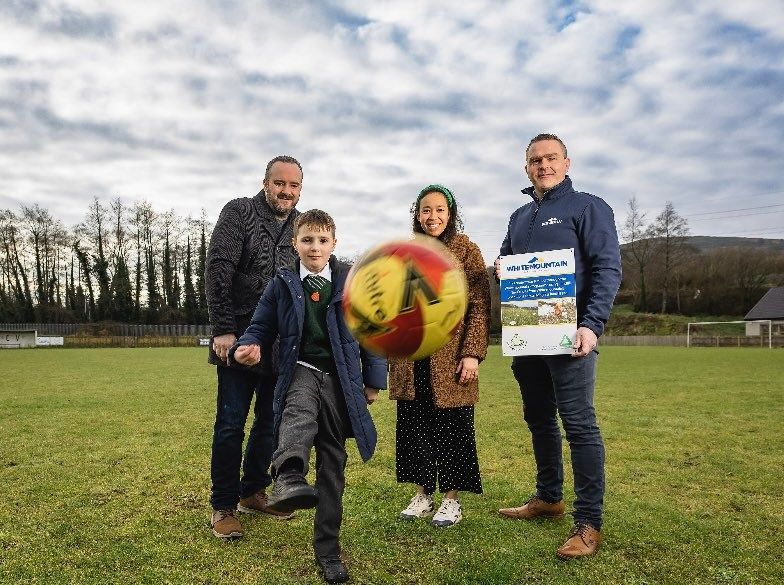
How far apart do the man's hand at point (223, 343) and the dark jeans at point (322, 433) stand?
796mm

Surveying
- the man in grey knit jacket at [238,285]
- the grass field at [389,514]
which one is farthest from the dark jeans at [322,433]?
the man in grey knit jacket at [238,285]

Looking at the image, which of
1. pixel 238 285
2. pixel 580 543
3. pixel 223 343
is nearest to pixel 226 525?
pixel 223 343

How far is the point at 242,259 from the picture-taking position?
4.41m

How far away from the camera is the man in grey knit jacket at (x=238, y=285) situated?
4273 millimetres

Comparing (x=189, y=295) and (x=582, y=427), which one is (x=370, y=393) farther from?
(x=189, y=295)

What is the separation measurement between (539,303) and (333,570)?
6.83ft

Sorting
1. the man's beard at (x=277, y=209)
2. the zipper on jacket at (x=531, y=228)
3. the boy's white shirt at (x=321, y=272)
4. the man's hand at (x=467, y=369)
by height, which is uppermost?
the man's beard at (x=277, y=209)

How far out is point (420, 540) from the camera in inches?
160

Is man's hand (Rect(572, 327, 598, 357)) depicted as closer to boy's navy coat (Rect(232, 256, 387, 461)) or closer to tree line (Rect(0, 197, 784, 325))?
boy's navy coat (Rect(232, 256, 387, 461))

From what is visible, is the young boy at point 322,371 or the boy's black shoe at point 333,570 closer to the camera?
the boy's black shoe at point 333,570

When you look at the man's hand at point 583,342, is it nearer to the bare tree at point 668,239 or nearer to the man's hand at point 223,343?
the man's hand at point 223,343

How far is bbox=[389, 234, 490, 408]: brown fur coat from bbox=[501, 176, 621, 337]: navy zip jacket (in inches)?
16.4

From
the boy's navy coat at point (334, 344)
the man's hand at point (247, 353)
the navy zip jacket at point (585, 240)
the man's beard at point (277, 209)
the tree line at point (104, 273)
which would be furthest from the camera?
the tree line at point (104, 273)

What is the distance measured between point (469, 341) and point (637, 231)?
258 ft
